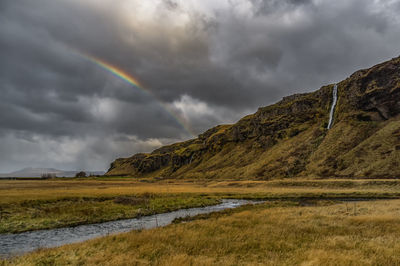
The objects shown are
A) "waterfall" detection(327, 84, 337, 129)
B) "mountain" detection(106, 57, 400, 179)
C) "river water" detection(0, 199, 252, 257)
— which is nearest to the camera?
"river water" detection(0, 199, 252, 257)

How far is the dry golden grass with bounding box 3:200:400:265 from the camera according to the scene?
1068 centimetres

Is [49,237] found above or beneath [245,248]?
beneath

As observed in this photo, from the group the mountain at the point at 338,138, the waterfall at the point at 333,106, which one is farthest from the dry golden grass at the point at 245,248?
the waterfall at the point at 333,106

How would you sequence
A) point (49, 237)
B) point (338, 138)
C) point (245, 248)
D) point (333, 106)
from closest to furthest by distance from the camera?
point (245, 248) < point (49, 237) < point (338, 138) < point (333, 106)

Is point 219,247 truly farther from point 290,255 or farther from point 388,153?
point 388,153

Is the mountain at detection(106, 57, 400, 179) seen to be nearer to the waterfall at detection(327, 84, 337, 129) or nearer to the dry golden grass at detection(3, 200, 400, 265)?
the waterfall at detection(327, 84, 337, 129)

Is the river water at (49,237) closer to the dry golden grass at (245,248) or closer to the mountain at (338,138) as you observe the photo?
the dry golden grass at (245,248)

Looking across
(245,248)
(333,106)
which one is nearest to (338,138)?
(333,106)

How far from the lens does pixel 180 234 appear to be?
1672 cm

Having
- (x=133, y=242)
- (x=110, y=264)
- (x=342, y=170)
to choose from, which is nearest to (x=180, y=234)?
(x=133, y=242)

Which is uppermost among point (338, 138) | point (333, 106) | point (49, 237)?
point (333, 106)

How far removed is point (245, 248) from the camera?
42.8ft

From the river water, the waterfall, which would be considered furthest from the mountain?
the river water

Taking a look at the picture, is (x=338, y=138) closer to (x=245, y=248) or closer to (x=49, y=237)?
(x=245, y=248)
